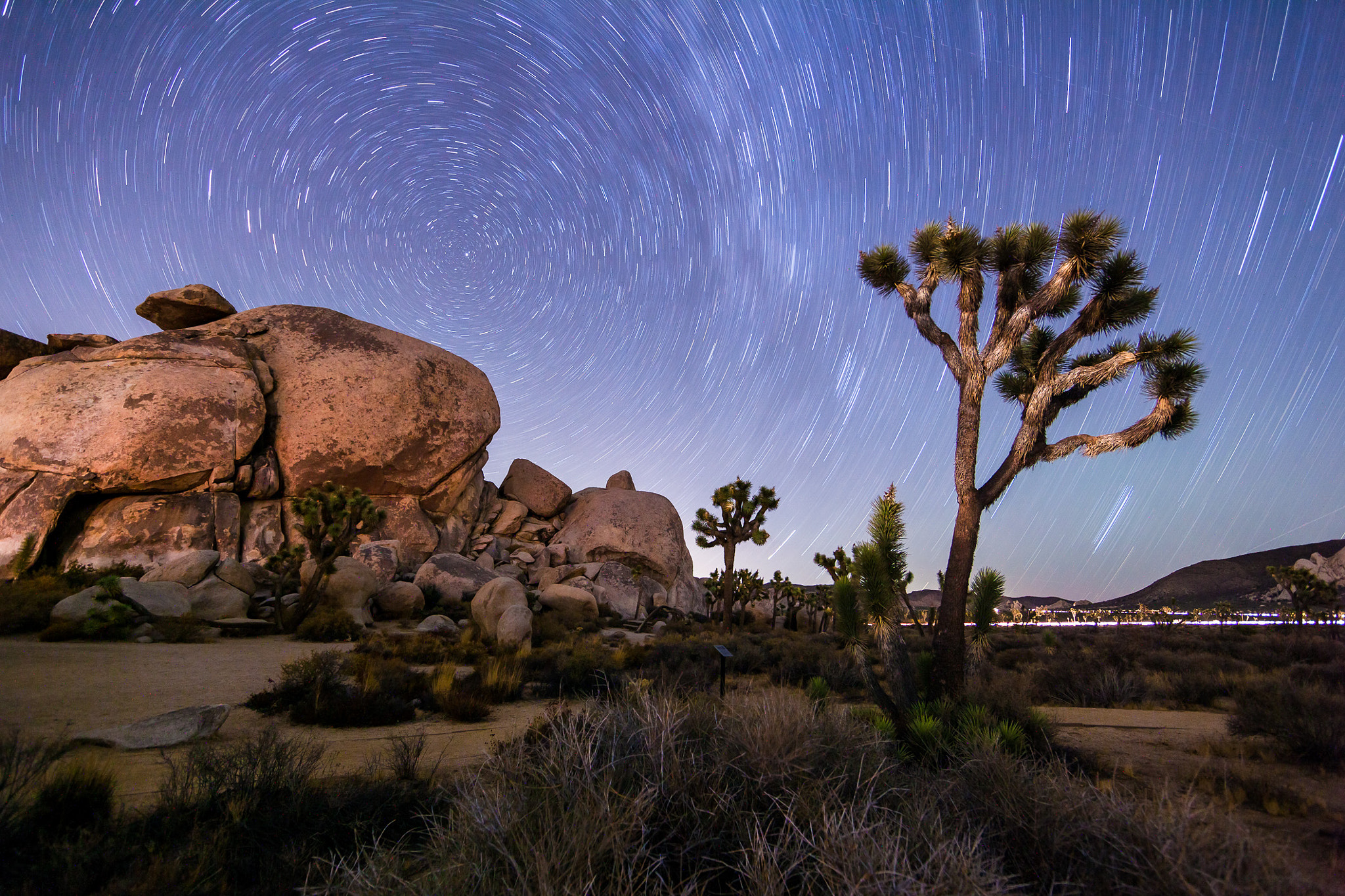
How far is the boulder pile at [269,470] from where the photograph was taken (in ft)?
66.6

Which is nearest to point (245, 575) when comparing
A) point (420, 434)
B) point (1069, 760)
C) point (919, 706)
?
point (420, 434)

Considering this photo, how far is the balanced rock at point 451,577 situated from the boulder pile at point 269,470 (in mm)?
82

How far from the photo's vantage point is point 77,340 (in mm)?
25844

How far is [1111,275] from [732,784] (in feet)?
40.0

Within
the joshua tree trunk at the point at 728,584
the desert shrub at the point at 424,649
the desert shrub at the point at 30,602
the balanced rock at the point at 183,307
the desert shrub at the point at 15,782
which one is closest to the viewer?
the desert shrub at the point at 15,782

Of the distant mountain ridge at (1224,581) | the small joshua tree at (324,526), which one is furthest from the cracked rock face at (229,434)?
the distant mountain ridge at (1224,581)

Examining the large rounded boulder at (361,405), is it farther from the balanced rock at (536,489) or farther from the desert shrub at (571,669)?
the desert shrub at (571,669)

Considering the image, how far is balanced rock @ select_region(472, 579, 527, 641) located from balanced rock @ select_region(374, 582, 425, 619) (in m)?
2.89

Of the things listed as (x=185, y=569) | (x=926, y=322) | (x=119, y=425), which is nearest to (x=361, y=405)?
(x=119, y=425)

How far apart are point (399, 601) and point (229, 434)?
440 inches

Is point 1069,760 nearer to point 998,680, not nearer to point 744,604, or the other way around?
point 998,680

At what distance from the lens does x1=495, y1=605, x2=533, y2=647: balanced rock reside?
15414mm

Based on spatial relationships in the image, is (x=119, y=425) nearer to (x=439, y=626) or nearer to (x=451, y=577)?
(x=451, y=577)

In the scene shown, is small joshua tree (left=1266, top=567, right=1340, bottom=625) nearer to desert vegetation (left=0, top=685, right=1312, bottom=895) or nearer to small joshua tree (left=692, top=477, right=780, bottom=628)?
small joshua tree (left=692, top=477, right=780, bottom=628)
